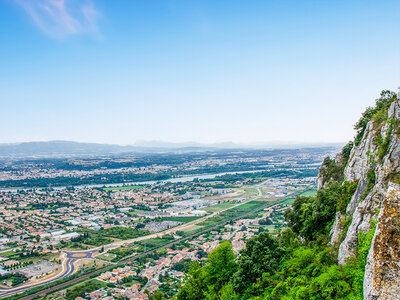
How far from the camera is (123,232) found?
37562mm

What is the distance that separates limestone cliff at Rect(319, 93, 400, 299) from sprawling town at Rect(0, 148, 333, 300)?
14831 millimetres

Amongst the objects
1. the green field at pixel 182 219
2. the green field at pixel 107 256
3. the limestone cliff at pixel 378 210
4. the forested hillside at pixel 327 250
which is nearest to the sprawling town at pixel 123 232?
the green field at pixel 182 219

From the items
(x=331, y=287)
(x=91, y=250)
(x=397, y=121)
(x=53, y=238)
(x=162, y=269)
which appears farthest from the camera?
(x=53, y=238)

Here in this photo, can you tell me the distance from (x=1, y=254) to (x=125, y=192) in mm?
38640

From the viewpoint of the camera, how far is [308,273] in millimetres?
9188

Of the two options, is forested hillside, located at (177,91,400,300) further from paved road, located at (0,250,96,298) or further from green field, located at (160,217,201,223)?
green field, located at (160,217,201,223)

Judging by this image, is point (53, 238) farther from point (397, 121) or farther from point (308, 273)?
point (397, 121)

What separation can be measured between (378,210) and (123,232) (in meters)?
33.8

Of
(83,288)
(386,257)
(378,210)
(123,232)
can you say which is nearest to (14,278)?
(83,288)

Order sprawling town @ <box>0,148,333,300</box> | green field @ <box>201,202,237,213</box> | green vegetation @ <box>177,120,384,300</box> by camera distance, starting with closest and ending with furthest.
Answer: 1. green vegetation @ <box>177,120,384,300</box>
2. sprawling town @ <box>0,148,333,300</box>
3. green field @ <box>201,202,237,213</box>

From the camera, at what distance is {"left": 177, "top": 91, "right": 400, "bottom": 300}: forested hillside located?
7.14m

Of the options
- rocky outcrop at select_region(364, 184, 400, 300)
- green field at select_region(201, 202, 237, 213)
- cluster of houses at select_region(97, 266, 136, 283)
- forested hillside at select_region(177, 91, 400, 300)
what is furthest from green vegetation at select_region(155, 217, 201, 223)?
rocky outcrop at select_region(364, 184, 400, 300)

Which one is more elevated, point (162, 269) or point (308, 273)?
point (308, 273)

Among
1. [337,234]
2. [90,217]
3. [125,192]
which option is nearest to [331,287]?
[337,234]
